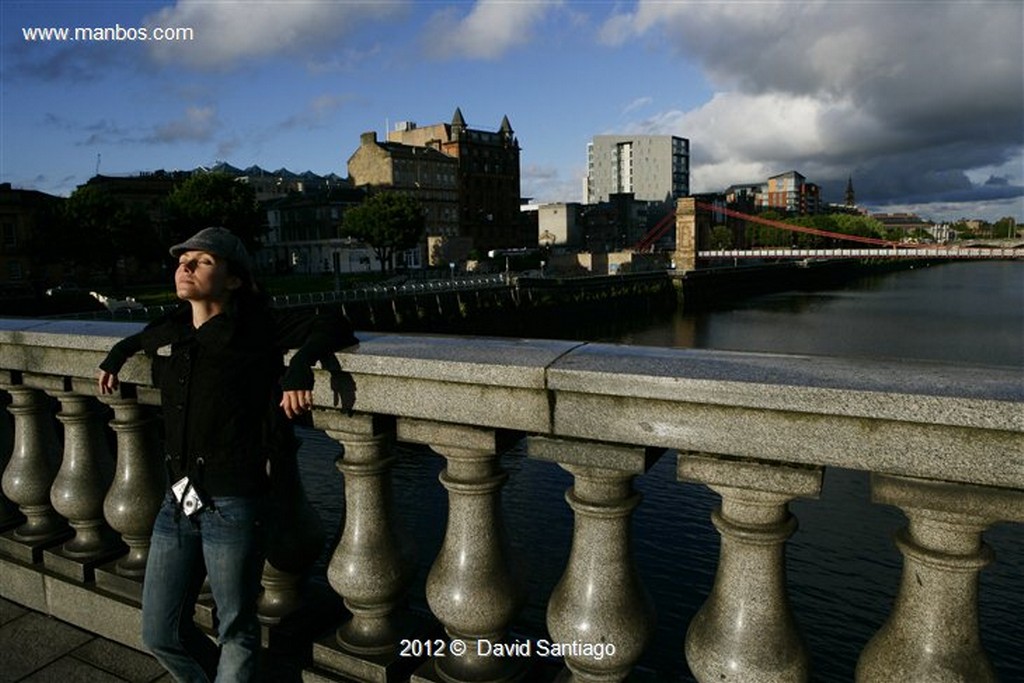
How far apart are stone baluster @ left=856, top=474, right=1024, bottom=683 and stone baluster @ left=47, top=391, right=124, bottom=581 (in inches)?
127

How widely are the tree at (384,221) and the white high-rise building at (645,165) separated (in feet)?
408

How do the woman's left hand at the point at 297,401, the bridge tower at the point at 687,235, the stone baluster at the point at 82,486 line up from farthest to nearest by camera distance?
the bridge tower at the point at 687,235 → the stone baluster at the point at 82,486 → the woman's left hand at the point at 297,401

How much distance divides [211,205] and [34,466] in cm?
5137

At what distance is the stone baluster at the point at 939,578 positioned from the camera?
5.67ft

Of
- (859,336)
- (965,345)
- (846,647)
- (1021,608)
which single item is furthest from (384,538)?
(859,336)

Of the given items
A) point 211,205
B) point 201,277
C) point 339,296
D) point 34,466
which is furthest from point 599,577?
point 211,205

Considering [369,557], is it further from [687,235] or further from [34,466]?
[687,235]

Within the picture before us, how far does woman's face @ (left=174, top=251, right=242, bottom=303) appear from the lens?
2529 millimetres

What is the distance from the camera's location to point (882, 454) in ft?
5.73

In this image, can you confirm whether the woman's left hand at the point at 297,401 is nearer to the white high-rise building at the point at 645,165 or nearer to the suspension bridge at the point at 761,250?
the suspension bridge at the point at 761,250

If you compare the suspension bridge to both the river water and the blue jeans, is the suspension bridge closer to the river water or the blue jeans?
the river water

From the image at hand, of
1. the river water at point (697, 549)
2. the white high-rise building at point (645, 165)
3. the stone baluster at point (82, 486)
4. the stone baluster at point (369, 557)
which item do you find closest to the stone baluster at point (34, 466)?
the stone baluster at point (82, 486)

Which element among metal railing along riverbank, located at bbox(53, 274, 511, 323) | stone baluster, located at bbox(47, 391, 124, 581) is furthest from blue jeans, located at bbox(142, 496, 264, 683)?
metal railing along riverbank, located at bbox(53, 274, 511, 323)

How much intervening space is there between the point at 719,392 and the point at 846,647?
1021 centimetres
